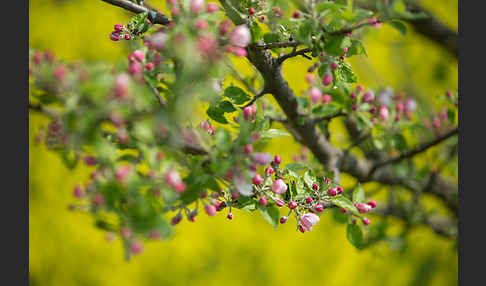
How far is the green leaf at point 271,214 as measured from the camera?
0.43 meters

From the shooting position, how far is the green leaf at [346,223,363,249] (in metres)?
0.53

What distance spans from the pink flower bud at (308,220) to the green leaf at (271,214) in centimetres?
4

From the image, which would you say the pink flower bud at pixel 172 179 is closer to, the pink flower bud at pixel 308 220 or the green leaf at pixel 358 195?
the pink flower bud at pixel 308 220

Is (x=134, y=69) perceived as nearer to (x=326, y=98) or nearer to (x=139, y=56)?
(x=139, y=56)

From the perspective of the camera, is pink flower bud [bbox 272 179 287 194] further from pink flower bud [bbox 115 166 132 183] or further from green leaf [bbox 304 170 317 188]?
pink flower bud [bbox 115 166 132 183]

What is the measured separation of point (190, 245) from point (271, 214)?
1307mm

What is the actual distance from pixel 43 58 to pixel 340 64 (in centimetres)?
57

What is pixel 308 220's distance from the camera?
0.45 metres

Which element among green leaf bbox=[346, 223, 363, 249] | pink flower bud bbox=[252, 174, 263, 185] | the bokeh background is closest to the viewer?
pink flower bud bbox=[252, 174, 263, 185]

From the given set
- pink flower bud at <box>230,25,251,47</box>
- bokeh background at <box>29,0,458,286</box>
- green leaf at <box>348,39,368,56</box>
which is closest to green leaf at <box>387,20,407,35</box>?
green leaf at <box>348,39,368,56</box>

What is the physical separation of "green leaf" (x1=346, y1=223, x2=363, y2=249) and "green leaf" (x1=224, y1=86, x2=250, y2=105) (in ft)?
0.83

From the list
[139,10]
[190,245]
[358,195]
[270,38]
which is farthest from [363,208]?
[190,245]

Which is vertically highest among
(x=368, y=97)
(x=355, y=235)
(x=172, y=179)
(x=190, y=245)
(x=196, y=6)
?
(x=196, y=6)

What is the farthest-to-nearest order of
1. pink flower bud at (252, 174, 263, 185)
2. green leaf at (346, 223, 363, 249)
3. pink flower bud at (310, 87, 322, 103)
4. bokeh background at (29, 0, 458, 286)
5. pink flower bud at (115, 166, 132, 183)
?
bokeh background at (29, 0, 458, 286)
pink flower bud at (310, 87, 322, 103)
green leaf at (346, 223, 363, 249)
pink flower bud at (252, 174, 263, 185)
pink flower bud at (115, 166, 132, 183)
